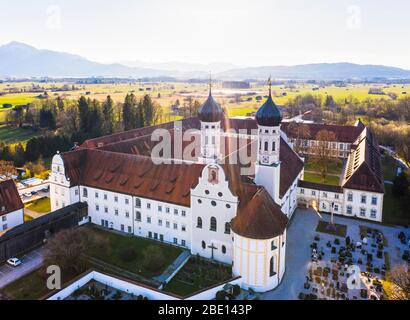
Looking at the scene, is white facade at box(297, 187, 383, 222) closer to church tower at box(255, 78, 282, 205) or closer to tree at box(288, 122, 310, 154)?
church tower at box(255, 78, 282, 205)

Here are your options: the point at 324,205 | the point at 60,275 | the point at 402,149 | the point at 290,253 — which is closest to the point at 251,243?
the point at 290,253

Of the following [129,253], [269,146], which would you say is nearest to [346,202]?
[269,146]

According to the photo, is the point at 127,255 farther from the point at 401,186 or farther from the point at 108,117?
the point at 108,117

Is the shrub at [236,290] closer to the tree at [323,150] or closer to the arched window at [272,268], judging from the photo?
the arched window at [272,268]

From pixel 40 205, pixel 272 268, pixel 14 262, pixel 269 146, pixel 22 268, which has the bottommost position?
pixel 22 268

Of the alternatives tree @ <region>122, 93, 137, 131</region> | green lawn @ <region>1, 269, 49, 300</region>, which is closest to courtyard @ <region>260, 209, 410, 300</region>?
green lawn @ <region>1, 269, 49, 300</region>
